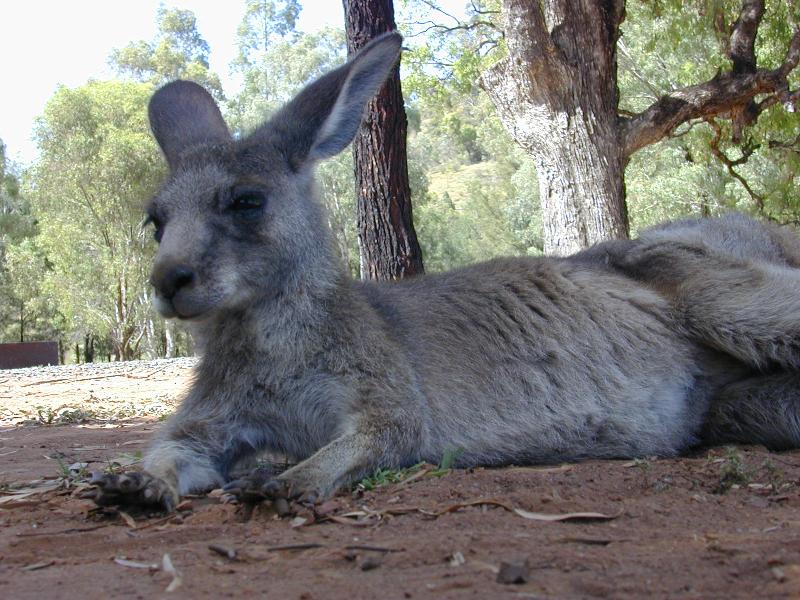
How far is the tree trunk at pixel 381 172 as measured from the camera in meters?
9.03

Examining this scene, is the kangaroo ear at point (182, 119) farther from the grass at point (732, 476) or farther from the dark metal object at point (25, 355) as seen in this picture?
the dark metal object at point (25, 355)

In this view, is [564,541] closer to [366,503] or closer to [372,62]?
[366,503]

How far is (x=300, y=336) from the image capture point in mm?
4699

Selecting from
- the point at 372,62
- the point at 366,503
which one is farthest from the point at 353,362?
the point at 372,62

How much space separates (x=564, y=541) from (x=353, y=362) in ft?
6.19

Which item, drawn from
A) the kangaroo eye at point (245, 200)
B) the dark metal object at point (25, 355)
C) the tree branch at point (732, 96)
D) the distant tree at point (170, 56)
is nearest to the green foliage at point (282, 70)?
the distant tree at point (170, 56)

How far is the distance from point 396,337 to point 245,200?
1.11 metres

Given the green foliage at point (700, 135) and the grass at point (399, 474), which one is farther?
the green foliage at point (700, 135)

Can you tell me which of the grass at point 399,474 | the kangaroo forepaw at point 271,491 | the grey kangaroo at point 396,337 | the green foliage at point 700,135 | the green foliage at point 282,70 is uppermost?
the green foliage at point 282,70

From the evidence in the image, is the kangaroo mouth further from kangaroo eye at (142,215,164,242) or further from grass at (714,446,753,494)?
grass at (714,446,753,494)

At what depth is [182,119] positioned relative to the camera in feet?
18.9

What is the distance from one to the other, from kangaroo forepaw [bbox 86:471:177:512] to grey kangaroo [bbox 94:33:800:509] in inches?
0.5

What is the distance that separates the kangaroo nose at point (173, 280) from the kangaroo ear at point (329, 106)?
110cm

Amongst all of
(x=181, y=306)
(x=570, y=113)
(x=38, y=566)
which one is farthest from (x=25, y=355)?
(x=38, y=566)
